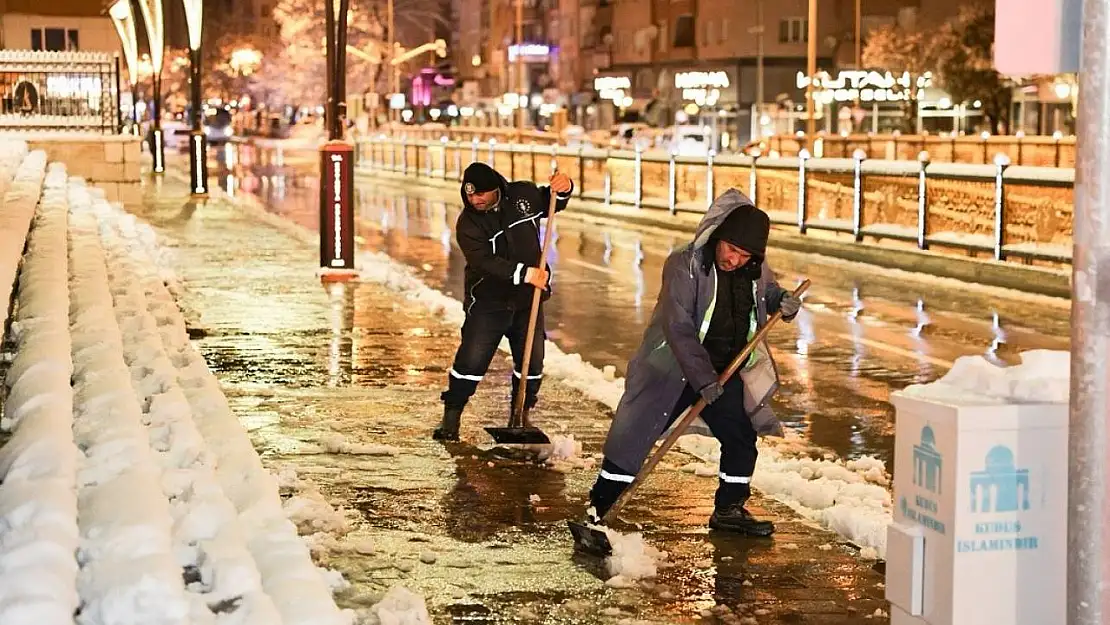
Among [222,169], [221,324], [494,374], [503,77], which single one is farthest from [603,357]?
[503,77]

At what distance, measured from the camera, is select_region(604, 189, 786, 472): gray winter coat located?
6945 millimetres

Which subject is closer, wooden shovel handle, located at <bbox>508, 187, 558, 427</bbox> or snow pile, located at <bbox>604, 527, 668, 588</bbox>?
snow pile, located at <bbox>604, 527, 668, 588</bbox>

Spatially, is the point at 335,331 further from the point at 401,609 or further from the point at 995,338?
the point at 401,609

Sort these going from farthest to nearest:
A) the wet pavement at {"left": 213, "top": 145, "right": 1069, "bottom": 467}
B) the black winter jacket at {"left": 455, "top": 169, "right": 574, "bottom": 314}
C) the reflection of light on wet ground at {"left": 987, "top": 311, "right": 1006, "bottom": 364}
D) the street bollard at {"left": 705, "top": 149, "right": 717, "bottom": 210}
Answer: the street bollard at {"left": 705, "top": 149, "right": 717, "bottom": 210}
the reflection of light on wet ground at {"left": 987, "top": 311, "right": 1006, "bottom": 364}
the wet pavement at {"left": 213, "top": 145, "right": 1069, "bottom": 467}
the black winter jacket at {"left": 455, "top": 169, "right": 574, "bottom": 314}

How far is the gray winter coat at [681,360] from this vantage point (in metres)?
6.95

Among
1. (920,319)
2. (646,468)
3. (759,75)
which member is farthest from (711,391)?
(759,75)

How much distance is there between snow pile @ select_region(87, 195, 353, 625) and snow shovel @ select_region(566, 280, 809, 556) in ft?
3.69

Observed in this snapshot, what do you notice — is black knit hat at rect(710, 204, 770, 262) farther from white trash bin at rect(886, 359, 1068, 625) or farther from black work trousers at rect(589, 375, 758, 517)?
white trash bin at rect(886, 359, 1068, 625)

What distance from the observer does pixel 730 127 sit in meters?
81.2

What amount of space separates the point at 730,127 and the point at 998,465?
77250 millimetres

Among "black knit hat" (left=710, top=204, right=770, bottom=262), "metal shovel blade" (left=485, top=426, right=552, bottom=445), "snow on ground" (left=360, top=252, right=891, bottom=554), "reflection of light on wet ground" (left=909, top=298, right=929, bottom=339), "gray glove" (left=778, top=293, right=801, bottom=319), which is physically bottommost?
"reflection of light on wet ground" (left=909, top=298, right=929, bottom=339)

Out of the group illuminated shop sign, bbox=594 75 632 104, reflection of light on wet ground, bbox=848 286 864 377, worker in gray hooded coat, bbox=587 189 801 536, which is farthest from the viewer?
illuminated shop sign, bbox=594 75 632 104

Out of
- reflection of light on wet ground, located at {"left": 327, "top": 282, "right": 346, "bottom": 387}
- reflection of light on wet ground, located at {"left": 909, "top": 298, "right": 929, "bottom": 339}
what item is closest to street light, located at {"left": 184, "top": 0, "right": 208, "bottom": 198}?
reflection of light on wet ground, located at {"left": 327, "top": 282, "right": 346, "bottom": 387}

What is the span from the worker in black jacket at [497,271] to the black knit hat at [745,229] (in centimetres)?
212
